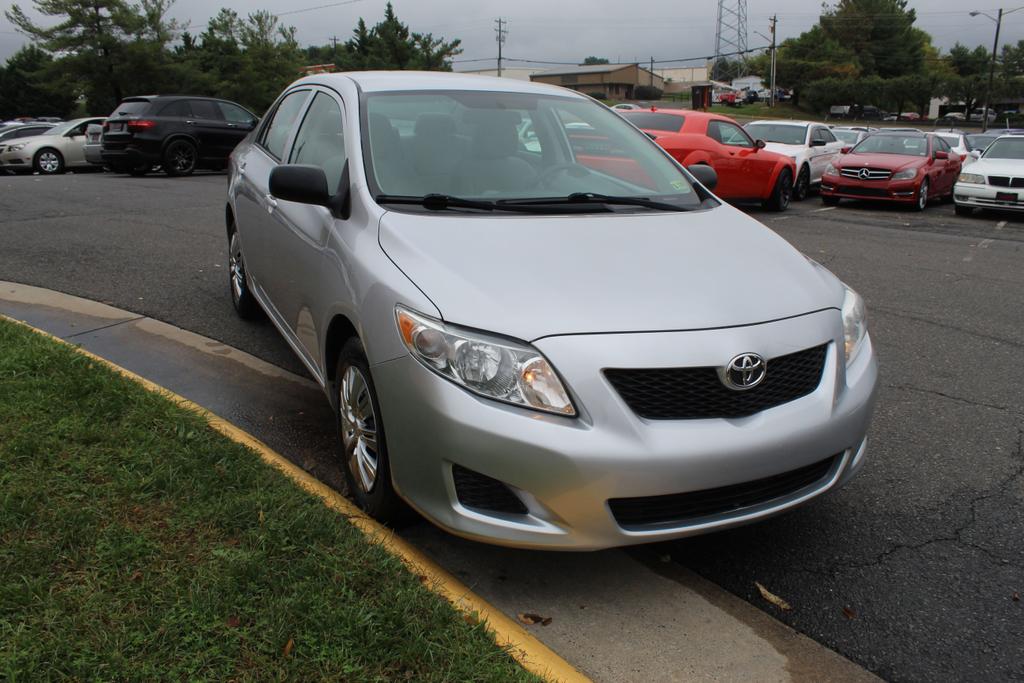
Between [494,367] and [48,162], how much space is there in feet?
73.1

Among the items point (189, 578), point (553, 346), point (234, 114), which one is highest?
point (234, 114)

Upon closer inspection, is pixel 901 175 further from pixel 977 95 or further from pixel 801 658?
pixel 977 95

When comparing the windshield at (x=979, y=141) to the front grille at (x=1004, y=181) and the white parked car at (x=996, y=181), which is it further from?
the front grille at (x=1004, y=181)

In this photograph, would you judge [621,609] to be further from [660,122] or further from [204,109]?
[204,109]

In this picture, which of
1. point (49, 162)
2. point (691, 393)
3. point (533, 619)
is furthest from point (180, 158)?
point (691, 393)

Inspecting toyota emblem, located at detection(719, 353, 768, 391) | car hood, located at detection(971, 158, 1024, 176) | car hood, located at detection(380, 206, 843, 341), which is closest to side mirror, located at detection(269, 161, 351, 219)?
car hood, located at detection(380, 206, 843, 341)

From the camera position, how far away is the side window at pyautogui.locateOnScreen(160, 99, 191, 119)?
17.6 metres

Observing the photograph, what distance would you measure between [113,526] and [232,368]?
6.80 feet

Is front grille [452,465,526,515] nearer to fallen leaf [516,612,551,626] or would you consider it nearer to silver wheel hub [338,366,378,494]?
fallen leaf [516,612,551,626]

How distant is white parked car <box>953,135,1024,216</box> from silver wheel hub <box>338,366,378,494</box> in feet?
46.3

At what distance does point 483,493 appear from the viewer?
104 inches

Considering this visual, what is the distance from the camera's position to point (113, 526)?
2871mm

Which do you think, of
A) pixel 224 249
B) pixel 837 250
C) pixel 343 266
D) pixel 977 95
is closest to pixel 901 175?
pixel 837 250

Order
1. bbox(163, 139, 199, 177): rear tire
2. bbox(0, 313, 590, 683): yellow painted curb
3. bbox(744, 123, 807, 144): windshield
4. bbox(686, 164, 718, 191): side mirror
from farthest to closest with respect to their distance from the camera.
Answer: bbox(163, 139, 199, 177): rear tire, bbox(744, 123, 807, 144): windshield, bbox(686, 164, 718, 191): side mirror, bbox(0, 313, 590, 683): yellow painted curb
